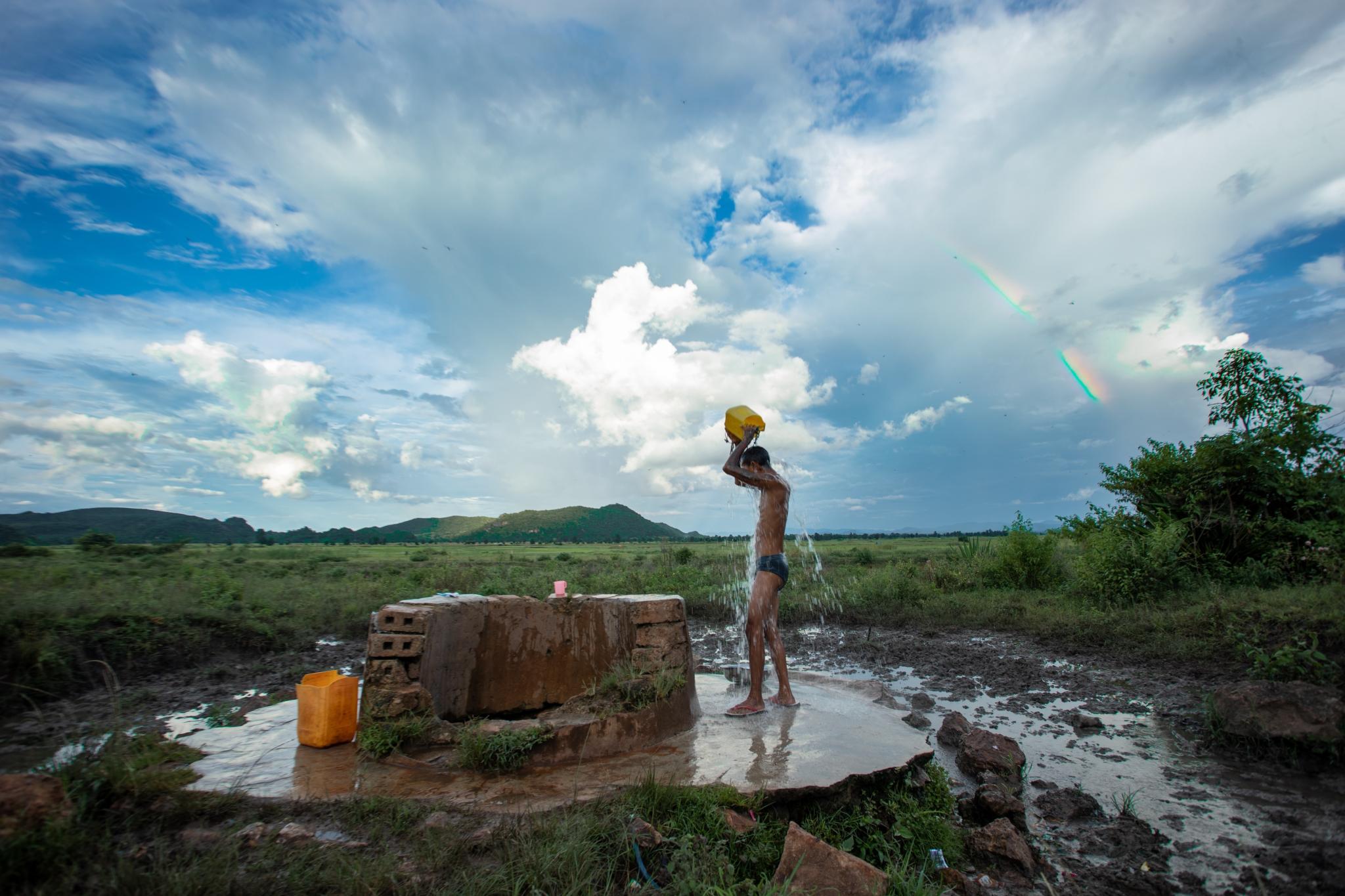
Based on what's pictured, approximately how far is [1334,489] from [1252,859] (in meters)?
5.78

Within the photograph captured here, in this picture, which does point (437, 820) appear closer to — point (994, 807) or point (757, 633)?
point (757, 633)

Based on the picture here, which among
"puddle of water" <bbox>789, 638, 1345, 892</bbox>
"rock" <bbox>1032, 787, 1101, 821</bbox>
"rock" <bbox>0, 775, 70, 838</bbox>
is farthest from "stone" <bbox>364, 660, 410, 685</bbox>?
"rock" <bbox>1032, 787, 1101, 821</bbox>

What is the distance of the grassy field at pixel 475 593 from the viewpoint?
23.5ft

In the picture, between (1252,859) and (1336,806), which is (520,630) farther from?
(1336,806)

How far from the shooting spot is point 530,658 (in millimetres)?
5906

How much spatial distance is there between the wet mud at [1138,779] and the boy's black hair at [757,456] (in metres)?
2.82

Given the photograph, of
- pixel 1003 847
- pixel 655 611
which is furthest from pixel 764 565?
pixel 1003 847

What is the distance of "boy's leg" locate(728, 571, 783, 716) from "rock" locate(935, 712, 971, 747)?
1.63 metres

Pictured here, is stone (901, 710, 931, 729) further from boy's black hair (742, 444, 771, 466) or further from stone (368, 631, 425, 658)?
stone (368, 631, 425, 658)

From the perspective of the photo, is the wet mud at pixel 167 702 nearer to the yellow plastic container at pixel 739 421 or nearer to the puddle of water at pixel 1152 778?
the yellow plastic container at pixel 739 421

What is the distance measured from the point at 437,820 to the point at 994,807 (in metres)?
3.46

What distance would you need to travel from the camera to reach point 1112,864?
11.8 feet

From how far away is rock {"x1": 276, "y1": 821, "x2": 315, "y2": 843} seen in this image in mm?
3238

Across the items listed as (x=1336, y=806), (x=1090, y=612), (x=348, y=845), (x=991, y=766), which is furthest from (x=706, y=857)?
(x=1090, y=612)
